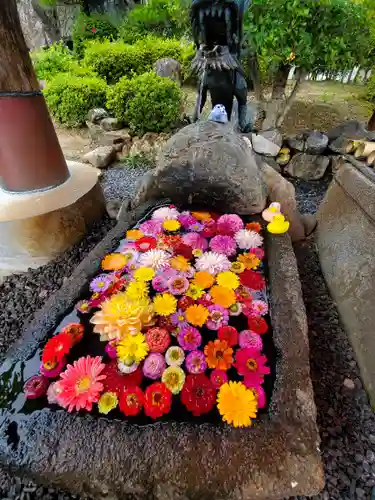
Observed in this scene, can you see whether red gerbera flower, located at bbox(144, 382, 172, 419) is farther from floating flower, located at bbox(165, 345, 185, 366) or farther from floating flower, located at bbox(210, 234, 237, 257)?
floating flower, located at bbox(210, 234, 237, 257)

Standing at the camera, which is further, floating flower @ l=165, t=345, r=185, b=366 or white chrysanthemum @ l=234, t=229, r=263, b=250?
white chrysanthemum @ l=234, t=229, r=263, b=250

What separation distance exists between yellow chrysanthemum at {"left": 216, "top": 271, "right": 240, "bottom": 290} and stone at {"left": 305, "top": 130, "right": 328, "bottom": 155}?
9.91 ft

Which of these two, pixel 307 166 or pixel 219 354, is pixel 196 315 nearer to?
pixel 219 354

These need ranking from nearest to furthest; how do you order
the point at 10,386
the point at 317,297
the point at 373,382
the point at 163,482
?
the point at 163,482 < the point at 10,386 < the point at 373,382 < the point at 317,297

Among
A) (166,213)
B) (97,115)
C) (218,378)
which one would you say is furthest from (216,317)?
(97,115)

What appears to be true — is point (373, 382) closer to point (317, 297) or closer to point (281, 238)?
point (317, 297)

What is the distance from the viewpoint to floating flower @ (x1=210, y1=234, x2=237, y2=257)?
77.0 inches

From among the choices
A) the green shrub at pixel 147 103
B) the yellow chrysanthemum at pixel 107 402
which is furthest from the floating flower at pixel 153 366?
the green shrub at pixel 147 103

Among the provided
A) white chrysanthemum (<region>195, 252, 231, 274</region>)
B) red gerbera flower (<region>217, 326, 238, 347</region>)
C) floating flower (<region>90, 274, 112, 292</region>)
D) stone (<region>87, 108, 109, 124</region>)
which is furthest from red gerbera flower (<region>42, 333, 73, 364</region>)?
stone (<region>87, 108, 109, 124</region>)

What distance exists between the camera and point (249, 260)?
189cm

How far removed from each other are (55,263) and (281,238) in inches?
72.6

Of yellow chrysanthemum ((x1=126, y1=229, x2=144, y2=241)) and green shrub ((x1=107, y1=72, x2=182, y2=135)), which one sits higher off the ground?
yellow chrysanthemum ((x1=126, y1=229, x2=144, y2=241))

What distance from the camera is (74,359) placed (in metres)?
1.37

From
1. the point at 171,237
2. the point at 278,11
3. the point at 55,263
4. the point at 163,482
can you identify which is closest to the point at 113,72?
the point at 278,11
